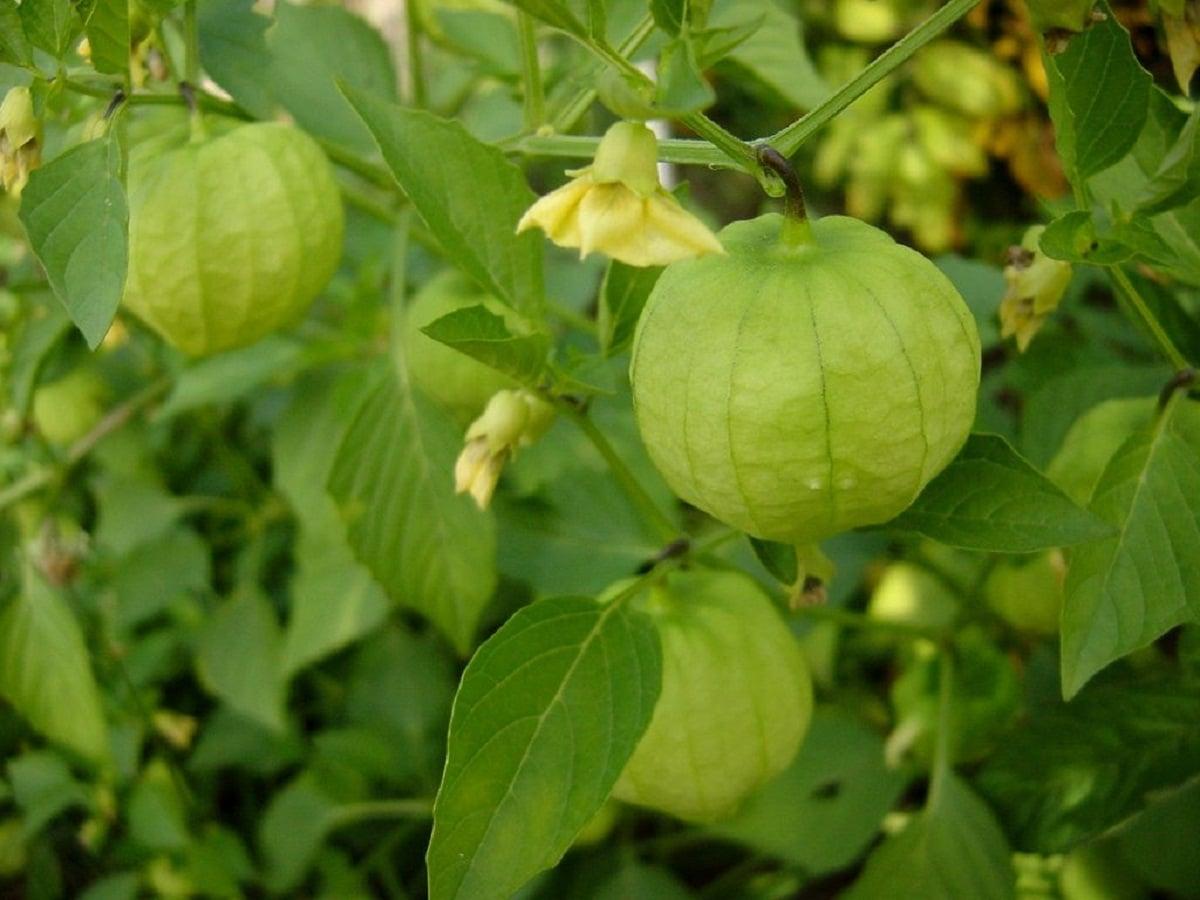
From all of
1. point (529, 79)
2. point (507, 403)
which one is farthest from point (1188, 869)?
point (529, 79)

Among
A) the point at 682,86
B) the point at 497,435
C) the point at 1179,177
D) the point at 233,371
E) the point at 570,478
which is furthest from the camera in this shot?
the point at 233,371

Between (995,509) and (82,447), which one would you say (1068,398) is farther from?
(82,447)

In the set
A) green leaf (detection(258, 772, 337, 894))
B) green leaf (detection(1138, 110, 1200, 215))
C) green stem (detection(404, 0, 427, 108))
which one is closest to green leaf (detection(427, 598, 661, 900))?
green leaf (detection(1138, 110, 1200, 215))

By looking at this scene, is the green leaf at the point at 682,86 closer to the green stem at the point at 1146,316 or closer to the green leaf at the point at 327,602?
the green stem at the point at 1146,316

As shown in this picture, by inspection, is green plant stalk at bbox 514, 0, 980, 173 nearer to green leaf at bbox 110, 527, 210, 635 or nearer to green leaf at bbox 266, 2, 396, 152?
green leaf at bbox 266, 2, 396, 152

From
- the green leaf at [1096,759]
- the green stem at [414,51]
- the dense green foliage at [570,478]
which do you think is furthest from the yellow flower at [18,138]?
the green leaf at [1096,759]

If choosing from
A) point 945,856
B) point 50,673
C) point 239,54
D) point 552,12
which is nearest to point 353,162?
point 239,54
